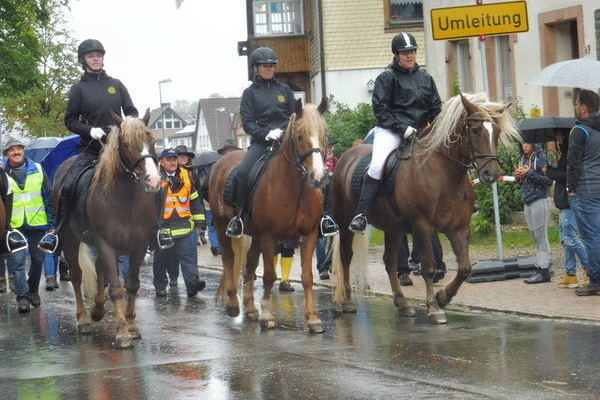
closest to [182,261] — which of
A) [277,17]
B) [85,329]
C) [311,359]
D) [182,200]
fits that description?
[182,200]

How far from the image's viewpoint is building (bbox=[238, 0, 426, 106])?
3769cm

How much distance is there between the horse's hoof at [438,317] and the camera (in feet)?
39.2

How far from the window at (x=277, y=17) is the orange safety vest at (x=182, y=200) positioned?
2349cm

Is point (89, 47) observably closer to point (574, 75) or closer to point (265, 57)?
point (265, 57)

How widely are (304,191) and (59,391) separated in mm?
3881

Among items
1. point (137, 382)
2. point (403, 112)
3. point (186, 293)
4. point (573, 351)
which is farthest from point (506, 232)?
point (137, 382)

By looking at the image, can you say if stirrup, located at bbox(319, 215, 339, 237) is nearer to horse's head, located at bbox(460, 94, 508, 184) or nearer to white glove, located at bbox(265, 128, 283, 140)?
white glove, located at bbox(265, 128, 283, 140)

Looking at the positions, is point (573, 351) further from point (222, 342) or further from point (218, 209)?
point (218, 209)

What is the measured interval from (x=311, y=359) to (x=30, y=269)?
23.1ft

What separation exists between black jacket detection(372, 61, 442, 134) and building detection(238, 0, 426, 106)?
24210 mm

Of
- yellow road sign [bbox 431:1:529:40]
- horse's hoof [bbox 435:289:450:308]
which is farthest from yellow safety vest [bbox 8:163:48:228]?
horse's hoof [bbox 435:289:450:308]

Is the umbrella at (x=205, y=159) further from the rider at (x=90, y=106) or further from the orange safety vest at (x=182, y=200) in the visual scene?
the rider at (x=90, y=106)

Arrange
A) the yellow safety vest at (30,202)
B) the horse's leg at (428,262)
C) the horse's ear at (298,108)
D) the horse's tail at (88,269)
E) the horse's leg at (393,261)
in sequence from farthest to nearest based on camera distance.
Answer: the yellow safety vest at (30,202) < the horse's leg at (393,261) < the horse's tail at (88,269) < the horse's leg at (428,262) < the horse's ear at (298,108)

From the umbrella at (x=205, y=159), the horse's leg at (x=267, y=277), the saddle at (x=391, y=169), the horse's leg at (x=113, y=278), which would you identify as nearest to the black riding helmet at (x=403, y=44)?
the saddle at (x=391, y=169)
